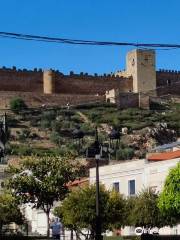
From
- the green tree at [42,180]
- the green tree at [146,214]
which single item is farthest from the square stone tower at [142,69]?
the green tree at [146,214]

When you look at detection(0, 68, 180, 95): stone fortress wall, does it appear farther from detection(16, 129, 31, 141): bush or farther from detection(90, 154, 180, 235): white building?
detection(90, 154, 180, 235): white building

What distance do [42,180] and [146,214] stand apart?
11843 mm

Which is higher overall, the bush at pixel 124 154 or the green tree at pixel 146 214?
the bush at pixel 124 154

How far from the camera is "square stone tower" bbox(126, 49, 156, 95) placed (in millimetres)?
143000

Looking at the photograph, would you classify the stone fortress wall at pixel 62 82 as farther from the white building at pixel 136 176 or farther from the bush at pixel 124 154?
the white building at pixel 136 176

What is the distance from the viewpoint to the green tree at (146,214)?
3847 centimetres

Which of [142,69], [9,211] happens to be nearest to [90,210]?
[9,211]

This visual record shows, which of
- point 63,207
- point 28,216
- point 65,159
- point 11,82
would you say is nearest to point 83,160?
point 28,216

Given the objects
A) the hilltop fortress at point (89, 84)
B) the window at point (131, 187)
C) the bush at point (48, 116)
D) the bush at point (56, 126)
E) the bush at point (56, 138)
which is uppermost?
the hilltop fortress at point (89, 84)

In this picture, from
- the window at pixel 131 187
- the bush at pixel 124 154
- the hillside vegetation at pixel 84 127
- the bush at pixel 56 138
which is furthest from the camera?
the bush at pixel 56 138

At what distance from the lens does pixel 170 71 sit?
155250mm

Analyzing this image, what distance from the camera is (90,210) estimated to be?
38.5 meters

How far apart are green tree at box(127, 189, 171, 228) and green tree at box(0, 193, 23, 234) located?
11554 mm

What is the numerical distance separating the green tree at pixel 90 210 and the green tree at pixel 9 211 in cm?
851
